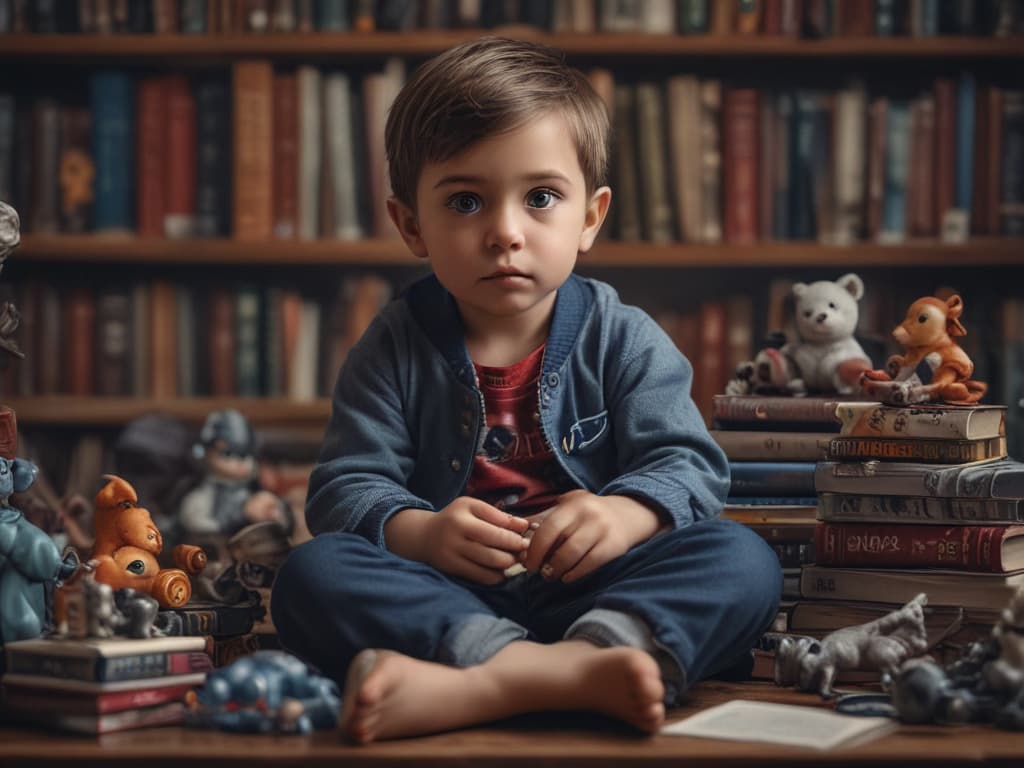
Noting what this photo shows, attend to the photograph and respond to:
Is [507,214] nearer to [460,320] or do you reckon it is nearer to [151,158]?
[460,320]

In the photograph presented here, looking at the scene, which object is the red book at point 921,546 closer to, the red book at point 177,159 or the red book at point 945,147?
the red book at point 945,147

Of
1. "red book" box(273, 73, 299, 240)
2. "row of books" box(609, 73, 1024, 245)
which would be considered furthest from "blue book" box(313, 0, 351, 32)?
"row of books" box(609, 73, 1024, 245)

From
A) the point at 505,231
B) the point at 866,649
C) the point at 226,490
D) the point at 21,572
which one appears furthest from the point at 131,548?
the point at 226,490

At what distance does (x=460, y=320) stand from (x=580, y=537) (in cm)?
31

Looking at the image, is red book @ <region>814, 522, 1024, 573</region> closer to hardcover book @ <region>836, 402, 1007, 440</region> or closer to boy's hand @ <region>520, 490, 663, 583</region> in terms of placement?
hardcover book @ <region>836, 402, 1007, 440</region>

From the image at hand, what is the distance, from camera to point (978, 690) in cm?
101

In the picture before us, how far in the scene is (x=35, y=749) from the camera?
36.3 inches

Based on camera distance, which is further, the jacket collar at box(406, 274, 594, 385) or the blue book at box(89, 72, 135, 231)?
the blue book at box(89, 72, 135, 231)

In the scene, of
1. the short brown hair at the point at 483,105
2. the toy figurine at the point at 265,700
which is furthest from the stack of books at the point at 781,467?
the toy figurine at the point at 265,700

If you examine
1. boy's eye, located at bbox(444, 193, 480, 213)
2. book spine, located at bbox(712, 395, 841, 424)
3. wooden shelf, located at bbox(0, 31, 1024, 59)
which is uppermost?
wooden shelf, located at bbox(0, 31, 1024, 59)

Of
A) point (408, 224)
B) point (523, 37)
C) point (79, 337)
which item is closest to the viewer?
point (408, 224)

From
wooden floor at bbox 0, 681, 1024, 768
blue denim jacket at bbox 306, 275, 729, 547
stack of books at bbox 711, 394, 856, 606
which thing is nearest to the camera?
wooden floor at bbox 0, 681, 1024, 768

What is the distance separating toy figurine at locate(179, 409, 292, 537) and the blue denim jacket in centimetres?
66

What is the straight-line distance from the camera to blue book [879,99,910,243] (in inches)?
88.5
